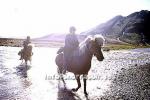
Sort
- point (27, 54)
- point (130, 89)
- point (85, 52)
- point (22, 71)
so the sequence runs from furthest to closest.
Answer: point (27, 54)
point (22, 71)
point (130, 89)
point (85, 52)

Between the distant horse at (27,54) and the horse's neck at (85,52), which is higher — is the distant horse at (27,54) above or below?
below

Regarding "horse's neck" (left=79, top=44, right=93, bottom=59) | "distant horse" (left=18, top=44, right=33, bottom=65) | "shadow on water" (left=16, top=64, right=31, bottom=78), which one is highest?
"horse's neck" (left=79, top=44, right=93, bottom=59)

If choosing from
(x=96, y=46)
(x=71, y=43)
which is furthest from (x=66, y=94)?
(x=96, y=46)

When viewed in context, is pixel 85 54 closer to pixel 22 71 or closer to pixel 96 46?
pixel 96 46

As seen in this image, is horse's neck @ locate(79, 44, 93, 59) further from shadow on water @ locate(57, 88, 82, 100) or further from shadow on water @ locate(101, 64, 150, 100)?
shadow on water @ locate(101, 64, 150, 100)

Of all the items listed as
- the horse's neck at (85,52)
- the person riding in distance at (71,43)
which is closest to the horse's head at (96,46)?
the horse's neck at (85,52)

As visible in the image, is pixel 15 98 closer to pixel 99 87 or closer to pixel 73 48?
pixel 73 48

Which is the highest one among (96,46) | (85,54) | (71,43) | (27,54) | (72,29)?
(72,29)

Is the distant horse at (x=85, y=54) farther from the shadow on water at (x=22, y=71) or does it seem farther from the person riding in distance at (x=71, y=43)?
the shadow on water at (x=22, y=71)

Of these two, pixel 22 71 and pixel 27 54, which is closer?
pixel 22 71

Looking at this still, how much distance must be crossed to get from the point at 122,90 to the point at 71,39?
140 inches

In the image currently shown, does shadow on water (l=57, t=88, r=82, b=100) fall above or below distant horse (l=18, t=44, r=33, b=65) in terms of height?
below

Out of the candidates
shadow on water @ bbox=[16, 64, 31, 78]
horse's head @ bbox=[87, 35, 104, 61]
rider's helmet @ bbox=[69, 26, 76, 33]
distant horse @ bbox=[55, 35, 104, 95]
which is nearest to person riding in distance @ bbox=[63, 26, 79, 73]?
rider's helmet @ bbox=[69, 26, 76, 33]

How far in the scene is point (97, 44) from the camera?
1056cm
